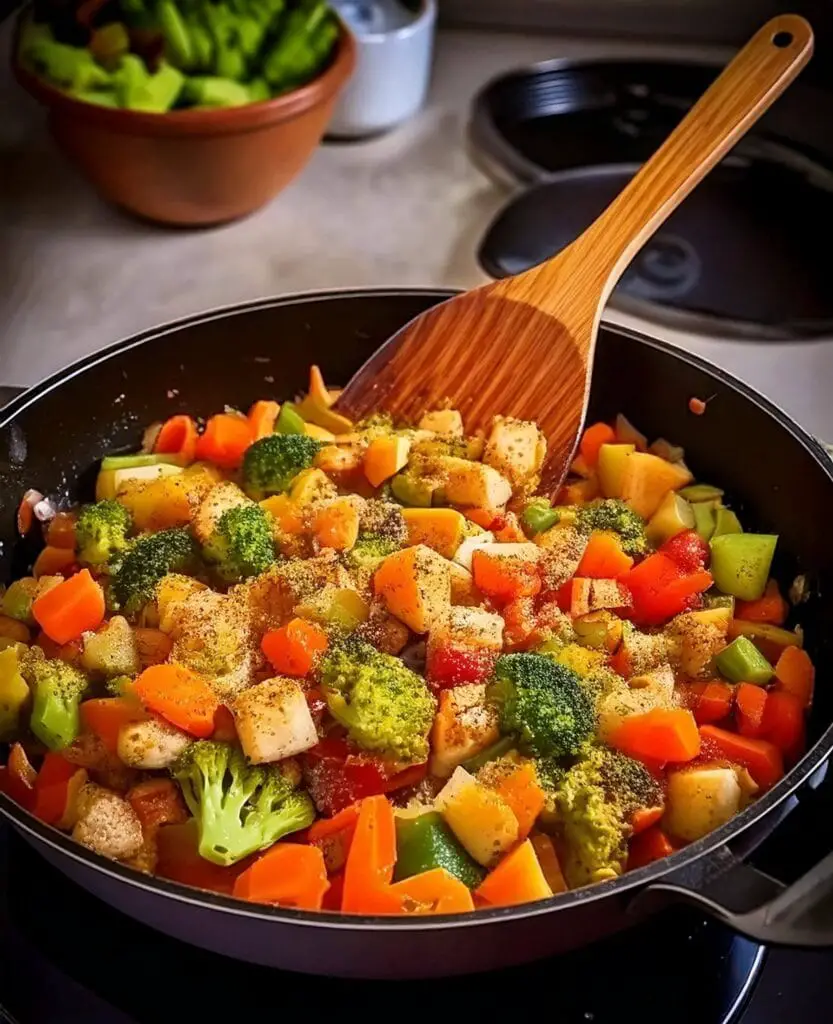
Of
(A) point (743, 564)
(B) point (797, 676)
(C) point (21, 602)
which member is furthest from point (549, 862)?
(C) point (21, 602)

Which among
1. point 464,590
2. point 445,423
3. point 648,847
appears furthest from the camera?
point 445,423

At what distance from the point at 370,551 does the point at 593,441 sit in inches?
16.7

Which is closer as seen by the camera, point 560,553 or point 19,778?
point 19,778

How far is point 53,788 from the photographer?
1.19 m

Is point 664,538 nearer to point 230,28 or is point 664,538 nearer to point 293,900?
point 293,900

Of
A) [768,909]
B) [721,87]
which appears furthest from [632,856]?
[721,87]

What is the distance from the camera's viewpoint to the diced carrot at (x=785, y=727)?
1253mm

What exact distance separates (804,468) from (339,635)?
0.62 metres

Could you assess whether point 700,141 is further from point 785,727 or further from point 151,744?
point 151,744

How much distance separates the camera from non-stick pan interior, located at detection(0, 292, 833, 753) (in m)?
1.42

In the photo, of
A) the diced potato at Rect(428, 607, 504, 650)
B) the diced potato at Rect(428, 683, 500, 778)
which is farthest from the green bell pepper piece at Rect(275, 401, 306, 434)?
the diced potato at Rect(428, 683, 500, 778)

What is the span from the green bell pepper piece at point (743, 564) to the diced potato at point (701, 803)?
0.32 metres

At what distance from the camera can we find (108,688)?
1254mm

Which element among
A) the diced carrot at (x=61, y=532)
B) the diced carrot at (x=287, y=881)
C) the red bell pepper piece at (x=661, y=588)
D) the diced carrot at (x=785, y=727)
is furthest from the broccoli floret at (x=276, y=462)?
the diced carrot at (x=785, y=727)
